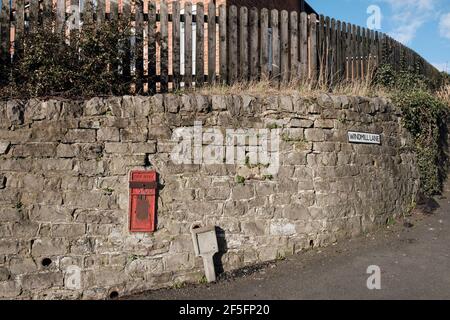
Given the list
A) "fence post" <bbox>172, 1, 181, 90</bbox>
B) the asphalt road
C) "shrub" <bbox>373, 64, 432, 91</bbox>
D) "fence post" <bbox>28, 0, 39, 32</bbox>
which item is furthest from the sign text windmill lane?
"fence post" <bbox>28, 0, 39, 32</bbox>

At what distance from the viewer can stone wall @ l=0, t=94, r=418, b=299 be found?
5883 mm

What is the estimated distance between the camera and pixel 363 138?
739 centimetres

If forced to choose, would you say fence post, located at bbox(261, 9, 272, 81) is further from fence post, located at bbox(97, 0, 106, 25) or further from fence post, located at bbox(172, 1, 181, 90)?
fence post, located at bbox(97, 0, 106, 25)

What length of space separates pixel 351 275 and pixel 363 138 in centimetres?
244

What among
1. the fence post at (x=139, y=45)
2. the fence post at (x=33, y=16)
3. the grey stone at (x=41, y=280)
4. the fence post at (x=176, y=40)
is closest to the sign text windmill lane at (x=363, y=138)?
the fence post at (x=176, y=40)

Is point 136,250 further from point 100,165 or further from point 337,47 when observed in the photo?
point 337,47

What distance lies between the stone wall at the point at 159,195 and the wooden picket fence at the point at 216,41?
4.48 feet

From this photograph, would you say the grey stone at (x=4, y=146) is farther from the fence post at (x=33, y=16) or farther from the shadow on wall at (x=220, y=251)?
the shadow on wall at (x=220, y=251)

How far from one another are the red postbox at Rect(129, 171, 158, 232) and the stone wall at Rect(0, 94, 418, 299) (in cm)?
12

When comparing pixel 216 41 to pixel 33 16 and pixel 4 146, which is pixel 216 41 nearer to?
pixel 33 16

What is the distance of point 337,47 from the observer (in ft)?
30.6
